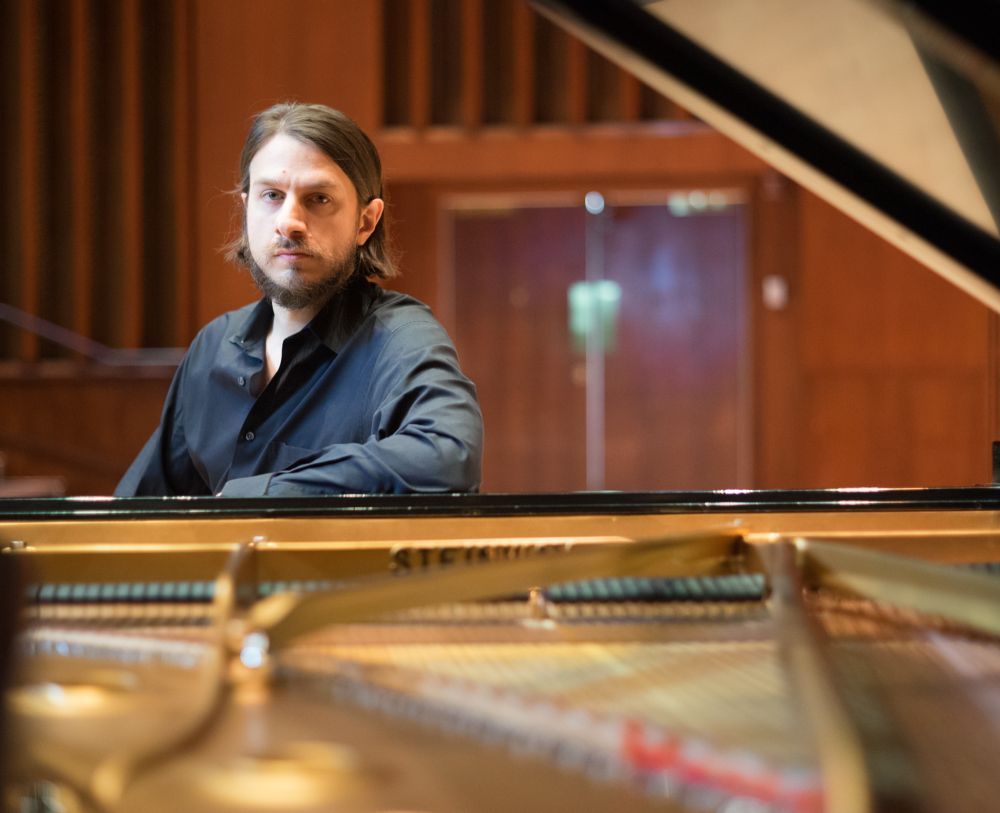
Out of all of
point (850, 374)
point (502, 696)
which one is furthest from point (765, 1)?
point (850, 374)

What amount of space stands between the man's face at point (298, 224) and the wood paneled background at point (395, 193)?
3782 mm

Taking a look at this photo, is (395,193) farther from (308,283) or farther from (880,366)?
(308,283)

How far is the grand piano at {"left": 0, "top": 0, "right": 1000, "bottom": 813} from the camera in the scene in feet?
2.78

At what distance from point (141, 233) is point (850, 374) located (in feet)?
11.9

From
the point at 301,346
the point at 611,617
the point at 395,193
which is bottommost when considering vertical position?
the point at 611,617

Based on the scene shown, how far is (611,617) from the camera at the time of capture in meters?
1.31

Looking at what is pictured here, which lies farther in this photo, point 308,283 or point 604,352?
point 604,352

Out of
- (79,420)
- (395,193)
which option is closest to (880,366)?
(395,193)

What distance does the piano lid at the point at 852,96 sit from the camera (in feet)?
4.49

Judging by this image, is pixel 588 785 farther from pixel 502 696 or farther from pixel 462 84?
pixel 462 84

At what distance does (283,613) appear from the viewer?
3.37 feet

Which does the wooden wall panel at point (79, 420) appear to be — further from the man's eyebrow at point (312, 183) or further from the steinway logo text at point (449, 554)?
the steinway logo text at point (449, 554)

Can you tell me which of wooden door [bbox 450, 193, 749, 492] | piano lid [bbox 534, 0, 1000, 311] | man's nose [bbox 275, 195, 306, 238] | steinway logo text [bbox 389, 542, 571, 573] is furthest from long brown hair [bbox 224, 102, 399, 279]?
wooden door [bbox 450, 193, 749, 492]

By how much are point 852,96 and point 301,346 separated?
93 cm
